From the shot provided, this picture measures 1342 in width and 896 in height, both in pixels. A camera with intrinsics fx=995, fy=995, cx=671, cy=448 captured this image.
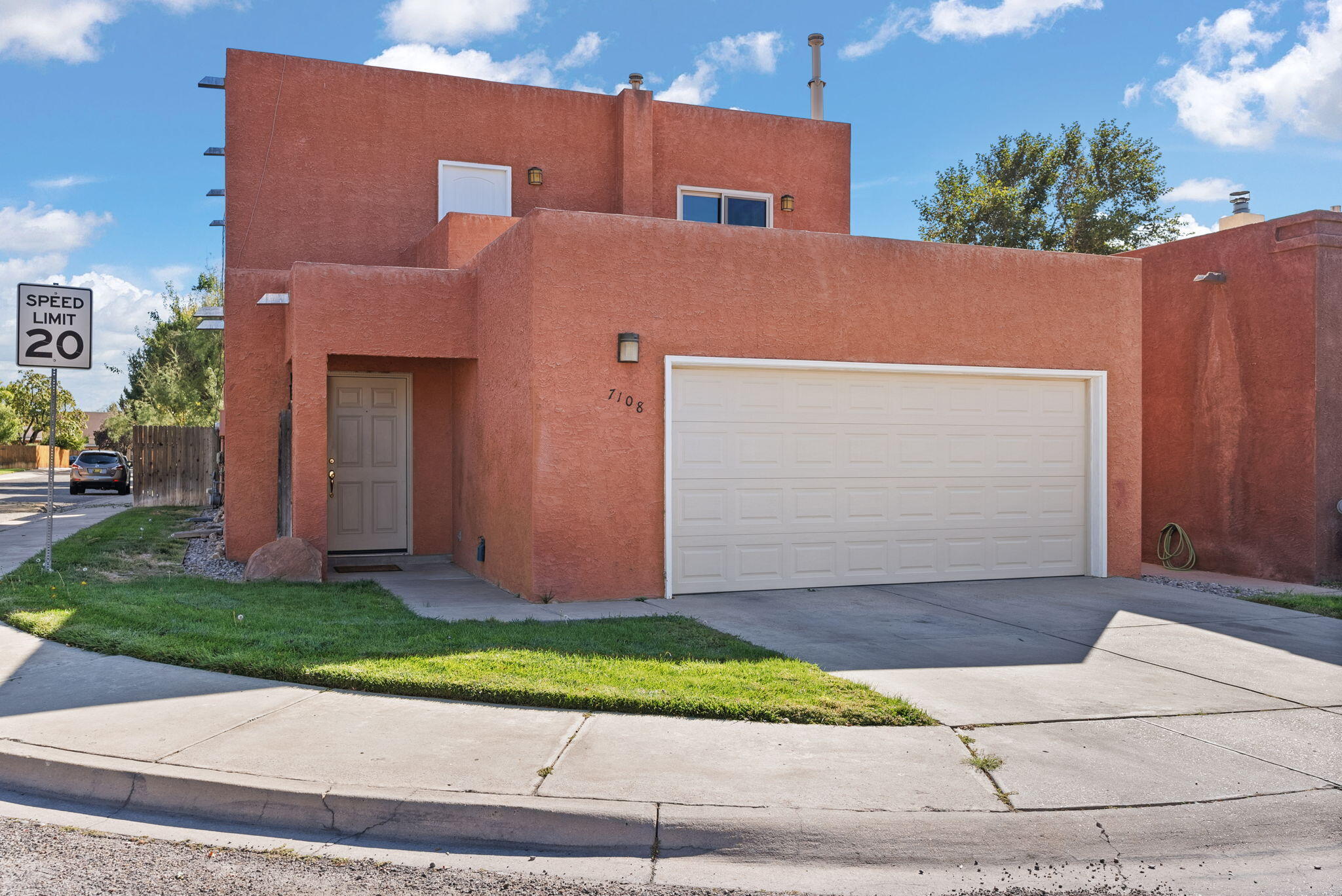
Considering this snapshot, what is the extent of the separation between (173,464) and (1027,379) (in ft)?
66.7

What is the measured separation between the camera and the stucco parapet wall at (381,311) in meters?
11.1

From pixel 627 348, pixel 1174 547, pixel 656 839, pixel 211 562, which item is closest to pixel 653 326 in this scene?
pixel 627 348

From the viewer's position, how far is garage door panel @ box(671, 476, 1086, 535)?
10.1 meters

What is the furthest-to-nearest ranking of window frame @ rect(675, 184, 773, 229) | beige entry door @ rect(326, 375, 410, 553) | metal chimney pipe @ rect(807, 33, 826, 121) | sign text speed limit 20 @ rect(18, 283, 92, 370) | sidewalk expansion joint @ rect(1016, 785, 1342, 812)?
1. metal chimney pipe @ rect(807, 33, 826, 121)
2. window frame @ rect(675, 184, 773, 229)
3. beige entry door @ rect(326, 375, 410, 553)
4. sign text speed limit 20 @ rect(18, 283, 92, 370)
5. sidewalk expansion joint @ rect(1016, 785, 1342, 812)

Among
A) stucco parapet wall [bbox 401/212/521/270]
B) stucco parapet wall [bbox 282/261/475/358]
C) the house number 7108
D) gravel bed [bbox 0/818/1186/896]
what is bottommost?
gravel bed [bbox 0/818/1186/896]

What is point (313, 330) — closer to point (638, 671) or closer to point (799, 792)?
point (638, 671)

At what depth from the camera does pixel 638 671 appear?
6.34m

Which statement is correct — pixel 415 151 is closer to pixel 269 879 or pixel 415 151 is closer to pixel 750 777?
pixel 750 777

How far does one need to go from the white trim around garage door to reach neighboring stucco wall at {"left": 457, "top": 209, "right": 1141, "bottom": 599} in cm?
8

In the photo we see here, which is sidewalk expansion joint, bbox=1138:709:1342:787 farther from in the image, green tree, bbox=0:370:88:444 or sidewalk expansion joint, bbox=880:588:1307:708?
green tree, bbox=0:370:88:444

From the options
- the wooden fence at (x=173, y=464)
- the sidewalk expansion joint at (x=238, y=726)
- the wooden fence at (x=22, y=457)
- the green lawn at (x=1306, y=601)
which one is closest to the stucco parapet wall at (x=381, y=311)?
the sidewalk expansion joint at (x=238, y=726)

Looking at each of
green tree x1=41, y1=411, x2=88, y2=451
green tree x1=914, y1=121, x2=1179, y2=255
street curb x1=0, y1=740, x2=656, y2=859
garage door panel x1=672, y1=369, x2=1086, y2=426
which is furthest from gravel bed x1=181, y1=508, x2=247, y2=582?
green tree x1=41, y1=411, x2=88, y2=451

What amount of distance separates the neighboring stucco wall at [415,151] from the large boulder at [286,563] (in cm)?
478

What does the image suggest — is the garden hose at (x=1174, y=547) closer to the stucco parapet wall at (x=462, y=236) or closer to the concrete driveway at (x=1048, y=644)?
the concrete driveway at (x=1048, y=644)
